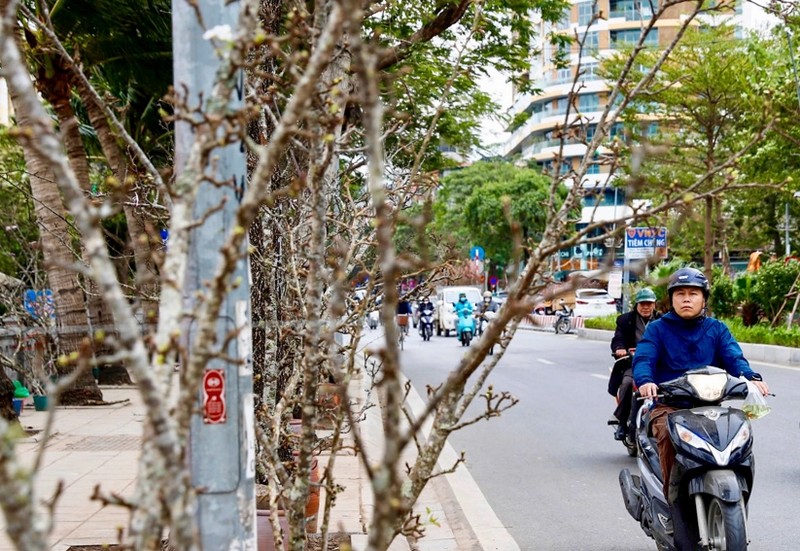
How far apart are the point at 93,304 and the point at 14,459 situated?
55.6 ft

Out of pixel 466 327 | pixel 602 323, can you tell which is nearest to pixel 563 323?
pixel 602 323

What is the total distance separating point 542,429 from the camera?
1180cm

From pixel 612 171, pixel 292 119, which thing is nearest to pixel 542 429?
pixel 612 171

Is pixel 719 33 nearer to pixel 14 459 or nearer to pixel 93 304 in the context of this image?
pixel 93 304

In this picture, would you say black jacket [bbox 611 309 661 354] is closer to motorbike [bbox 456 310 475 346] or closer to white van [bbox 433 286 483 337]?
motorbike [bbox 456 310 475 346]

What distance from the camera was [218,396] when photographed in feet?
9.82

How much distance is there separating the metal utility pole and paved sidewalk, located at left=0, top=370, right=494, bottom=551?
2.84 ft

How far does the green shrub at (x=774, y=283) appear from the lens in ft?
73.0

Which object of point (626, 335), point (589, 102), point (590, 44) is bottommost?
point (626, 335)

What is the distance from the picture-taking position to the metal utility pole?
2922 millimetres

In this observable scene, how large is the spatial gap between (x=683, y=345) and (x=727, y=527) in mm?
1222

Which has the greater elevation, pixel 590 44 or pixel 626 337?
pixel 590 44

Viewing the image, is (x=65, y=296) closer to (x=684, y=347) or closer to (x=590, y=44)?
(x=684, y=347)

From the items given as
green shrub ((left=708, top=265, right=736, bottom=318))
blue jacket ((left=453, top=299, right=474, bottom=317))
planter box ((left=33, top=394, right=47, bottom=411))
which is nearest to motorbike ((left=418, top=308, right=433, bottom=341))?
blue jacket ((left=453, top=299, right=474, bottom=317))
